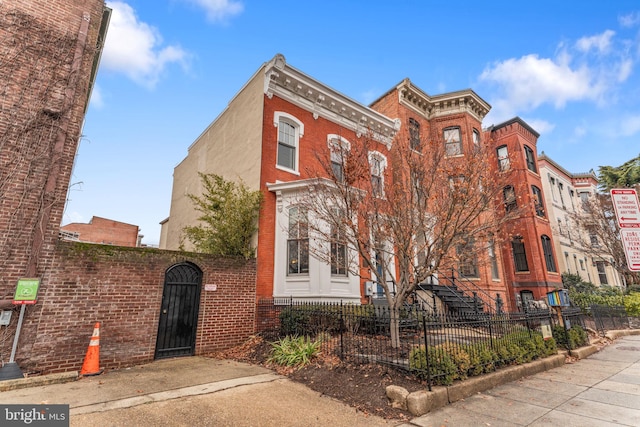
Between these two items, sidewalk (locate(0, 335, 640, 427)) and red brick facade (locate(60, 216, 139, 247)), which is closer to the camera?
sidewalk (locate(0, 335, 640, 427))

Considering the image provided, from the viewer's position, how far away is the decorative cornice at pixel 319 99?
11.9 metres

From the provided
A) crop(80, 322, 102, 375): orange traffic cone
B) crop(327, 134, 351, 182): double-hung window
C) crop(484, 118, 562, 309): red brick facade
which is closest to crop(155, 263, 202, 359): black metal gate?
crop(80, 322, 102, 375): orange traffic cone

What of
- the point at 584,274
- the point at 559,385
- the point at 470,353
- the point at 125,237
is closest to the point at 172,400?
the point at 470,353

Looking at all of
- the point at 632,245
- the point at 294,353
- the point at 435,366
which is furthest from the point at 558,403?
the point at 294,353

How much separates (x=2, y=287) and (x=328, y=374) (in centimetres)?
666

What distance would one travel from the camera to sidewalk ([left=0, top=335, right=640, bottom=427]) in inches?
168

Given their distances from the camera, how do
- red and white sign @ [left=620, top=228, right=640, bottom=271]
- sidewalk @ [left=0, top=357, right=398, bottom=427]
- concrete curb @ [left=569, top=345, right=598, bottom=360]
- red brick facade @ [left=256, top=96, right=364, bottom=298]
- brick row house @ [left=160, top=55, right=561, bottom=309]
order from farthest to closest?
brick row house @ [left=160, top=55, right=561, bottom=309]
red brick facade @ [left=256, top=96, right=364, bottom=298]
concrete curb @ [left=569, top=345, right=598, bottom=360]
sidewalk @ [left=0, top=357, right=398, bottom=427]
red and white sign @ [left=620, top=228, right=640, bottom=271]

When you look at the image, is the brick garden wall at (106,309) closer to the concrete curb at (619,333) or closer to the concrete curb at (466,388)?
the concrete curb at (466,388)

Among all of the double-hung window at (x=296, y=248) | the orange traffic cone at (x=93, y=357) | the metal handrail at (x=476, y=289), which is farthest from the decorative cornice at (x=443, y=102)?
the orange traffic cone at (x=93, y=357)

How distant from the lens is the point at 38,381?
554 centimetres

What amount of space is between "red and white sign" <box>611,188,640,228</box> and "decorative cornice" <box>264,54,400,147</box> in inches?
305

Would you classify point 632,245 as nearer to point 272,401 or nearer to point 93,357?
point 272,401

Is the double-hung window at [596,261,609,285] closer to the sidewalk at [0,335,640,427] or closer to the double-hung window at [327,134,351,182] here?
the sidewalk at [0,335,640,427]

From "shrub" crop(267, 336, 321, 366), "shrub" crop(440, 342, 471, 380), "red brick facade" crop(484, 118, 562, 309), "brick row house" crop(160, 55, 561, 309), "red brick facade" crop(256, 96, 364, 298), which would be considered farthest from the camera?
"red brick facade" crop(484, 118, 562, 309)
